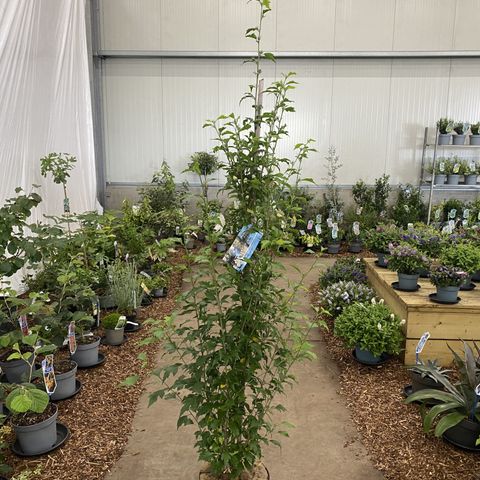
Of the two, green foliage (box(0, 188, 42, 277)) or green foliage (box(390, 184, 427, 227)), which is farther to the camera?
green foliage (box(390, 184, 427, 227))

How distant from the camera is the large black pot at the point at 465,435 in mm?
2334

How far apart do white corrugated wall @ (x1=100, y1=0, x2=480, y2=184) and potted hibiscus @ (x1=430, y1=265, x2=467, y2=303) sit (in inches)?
198

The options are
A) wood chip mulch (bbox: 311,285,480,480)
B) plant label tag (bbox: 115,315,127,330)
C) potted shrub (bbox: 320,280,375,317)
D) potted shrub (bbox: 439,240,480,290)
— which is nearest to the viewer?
wood chip mulch (bbox: 311,285,480,480)

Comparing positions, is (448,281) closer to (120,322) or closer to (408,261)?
(408,261)

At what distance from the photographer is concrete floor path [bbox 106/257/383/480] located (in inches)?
90.7

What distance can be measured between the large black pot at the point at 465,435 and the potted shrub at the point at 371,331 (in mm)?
786

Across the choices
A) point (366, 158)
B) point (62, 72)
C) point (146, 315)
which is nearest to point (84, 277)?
point (146, 315)

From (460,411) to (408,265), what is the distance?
1381 millimetres

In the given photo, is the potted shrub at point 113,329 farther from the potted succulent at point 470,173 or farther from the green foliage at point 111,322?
the potted succulent at point 470,173

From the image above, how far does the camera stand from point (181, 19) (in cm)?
766

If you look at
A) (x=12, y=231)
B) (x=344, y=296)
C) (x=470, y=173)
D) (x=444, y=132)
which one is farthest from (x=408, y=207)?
(x=12, y=231)

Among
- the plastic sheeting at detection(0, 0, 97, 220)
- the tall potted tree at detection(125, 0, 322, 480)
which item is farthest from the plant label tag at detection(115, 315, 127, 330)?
the plastic sheeting at detection(0, 0, 97, 220)

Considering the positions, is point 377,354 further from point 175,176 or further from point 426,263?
point 175,176

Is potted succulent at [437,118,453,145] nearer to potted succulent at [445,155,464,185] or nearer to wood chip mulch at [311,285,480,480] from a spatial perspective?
potted succulent at [445,155,464,185]
